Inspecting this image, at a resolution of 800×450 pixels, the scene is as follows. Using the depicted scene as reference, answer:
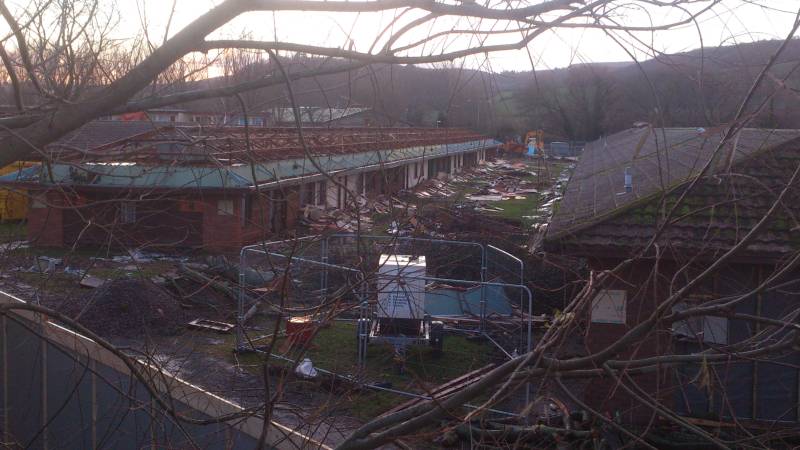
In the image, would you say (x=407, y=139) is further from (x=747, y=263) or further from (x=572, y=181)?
(x=572, y=181)

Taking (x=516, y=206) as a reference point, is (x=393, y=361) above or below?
above

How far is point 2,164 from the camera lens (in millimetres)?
3473

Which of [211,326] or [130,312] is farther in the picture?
[130,312]

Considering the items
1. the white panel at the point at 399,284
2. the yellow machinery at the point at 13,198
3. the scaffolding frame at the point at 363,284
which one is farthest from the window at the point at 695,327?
the yellow machinery at the point at 13,198

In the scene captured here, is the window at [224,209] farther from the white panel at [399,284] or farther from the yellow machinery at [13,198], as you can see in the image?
the yellow machinery at [13,198]

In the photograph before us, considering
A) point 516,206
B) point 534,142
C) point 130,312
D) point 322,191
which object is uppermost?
point 534,142

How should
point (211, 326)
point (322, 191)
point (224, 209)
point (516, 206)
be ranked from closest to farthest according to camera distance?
1. point (224, 209)
2. point (322, 191)
3. point (211, 326)
4. point (516, 206)

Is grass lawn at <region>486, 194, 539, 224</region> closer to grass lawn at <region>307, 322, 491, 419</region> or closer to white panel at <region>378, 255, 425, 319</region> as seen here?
grass lawn at <region>307, 322, 491, 419</region>

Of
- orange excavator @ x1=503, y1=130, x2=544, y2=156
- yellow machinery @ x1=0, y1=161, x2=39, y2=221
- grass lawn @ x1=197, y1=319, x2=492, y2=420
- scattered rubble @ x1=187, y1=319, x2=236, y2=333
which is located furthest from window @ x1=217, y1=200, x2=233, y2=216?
grass lawn @ x1=197, y1=319, x2=492, y2=420

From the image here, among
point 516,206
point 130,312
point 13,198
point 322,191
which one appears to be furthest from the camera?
point 516,206

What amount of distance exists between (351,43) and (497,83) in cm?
72

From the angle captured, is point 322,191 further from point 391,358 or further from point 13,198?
point 391,358

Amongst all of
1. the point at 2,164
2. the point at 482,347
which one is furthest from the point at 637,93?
the point at 482,347

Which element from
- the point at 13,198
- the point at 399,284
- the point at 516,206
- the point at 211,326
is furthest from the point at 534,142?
the point at 516,206
